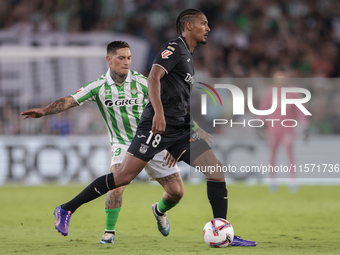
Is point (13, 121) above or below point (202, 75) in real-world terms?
below

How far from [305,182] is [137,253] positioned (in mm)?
8255

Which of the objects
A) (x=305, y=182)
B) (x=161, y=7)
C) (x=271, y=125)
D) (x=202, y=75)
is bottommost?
(x=305, y=182)

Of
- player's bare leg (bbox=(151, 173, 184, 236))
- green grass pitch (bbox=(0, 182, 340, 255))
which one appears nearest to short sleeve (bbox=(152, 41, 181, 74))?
player's bare leg (bbox=(151, 173, 184, 236))

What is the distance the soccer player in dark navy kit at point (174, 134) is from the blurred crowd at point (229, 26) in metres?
9.28

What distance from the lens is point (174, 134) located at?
4746 millimetres

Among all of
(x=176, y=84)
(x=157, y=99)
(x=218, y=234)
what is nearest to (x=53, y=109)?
(x=157, y=99)

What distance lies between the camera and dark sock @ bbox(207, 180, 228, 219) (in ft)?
15.6

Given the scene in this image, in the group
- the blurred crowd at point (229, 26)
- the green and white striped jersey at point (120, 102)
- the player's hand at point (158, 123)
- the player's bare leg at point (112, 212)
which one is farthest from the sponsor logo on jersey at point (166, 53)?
the blurred crowd at point (229, 26)

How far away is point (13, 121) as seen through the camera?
37.6ft

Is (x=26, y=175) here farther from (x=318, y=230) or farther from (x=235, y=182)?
(x=318, y=230)

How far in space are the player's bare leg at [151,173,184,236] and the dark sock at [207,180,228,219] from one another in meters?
0.67

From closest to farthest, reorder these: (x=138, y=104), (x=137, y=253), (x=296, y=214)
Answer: (x=137, y=253) → (x=138, y=104) → (x=296, y=214)

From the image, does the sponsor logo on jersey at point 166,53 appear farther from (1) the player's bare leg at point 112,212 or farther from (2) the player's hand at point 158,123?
(1) the player's bare leg at point 112,212

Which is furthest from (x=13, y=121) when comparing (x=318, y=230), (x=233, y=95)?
(x=318, y=230)
